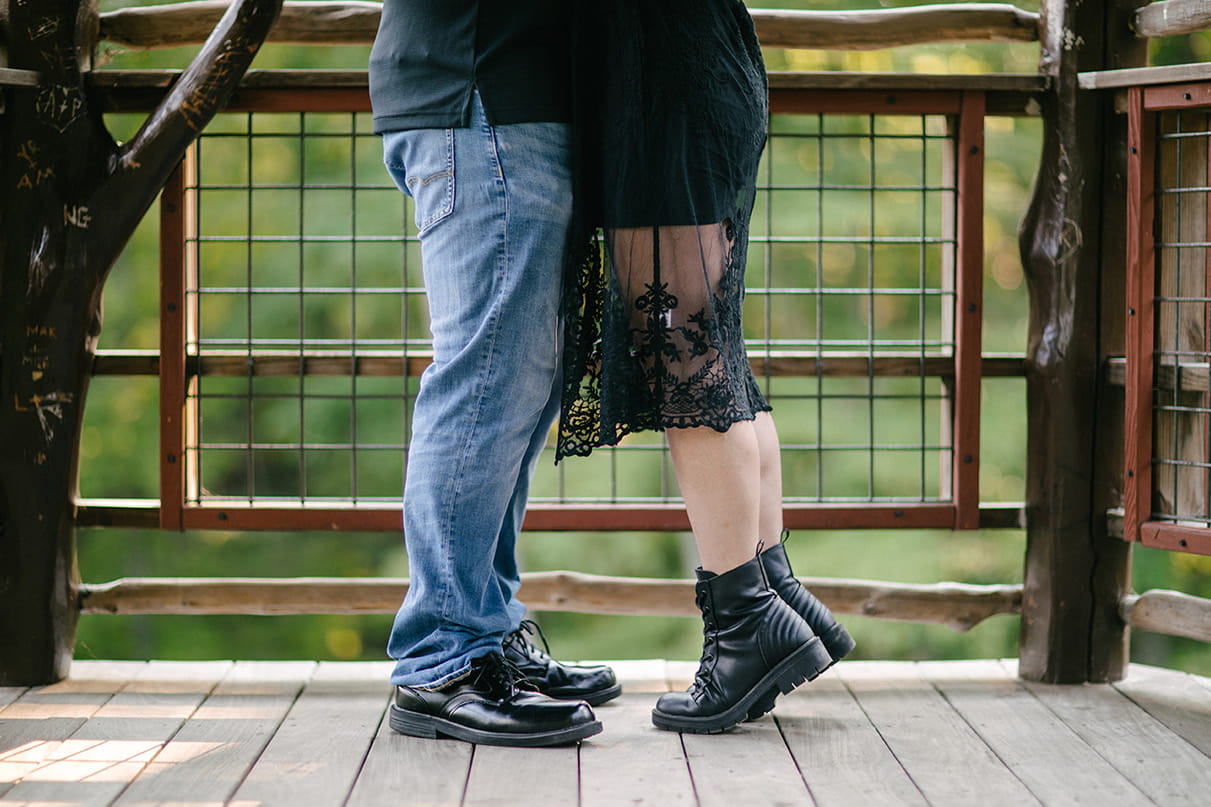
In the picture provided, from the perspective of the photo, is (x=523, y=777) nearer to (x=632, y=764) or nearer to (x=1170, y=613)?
(x=632, y=764)

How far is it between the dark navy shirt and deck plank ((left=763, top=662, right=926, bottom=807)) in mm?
1024

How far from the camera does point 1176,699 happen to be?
2.09 meters

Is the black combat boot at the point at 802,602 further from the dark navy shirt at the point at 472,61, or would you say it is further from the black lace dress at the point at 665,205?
the dark navy shirt at the point at 472,61

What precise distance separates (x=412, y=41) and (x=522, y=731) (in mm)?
1038

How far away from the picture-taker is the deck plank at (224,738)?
1.61m

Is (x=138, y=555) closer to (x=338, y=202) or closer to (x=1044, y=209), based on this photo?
(x=338, y=202)

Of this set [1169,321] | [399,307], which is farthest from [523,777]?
[399,307]

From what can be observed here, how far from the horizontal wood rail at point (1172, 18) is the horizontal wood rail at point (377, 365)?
26.2 inches

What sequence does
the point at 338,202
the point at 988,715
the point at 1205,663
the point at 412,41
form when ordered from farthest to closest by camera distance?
the point at 1205,663
the point at 338,202
the point at 988,715
the point at 412,41

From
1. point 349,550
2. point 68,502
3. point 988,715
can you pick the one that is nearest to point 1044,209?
point 988,715

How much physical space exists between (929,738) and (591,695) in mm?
560

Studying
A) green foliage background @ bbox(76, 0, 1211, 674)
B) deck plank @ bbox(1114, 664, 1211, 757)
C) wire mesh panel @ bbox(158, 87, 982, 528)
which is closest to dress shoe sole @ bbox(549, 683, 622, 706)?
deck plank @ bbox(1114, 664, 1211, 757)

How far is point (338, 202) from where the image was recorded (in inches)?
325

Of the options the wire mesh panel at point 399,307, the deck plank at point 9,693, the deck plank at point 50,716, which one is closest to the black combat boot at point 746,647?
the deck plank at point 50,716
